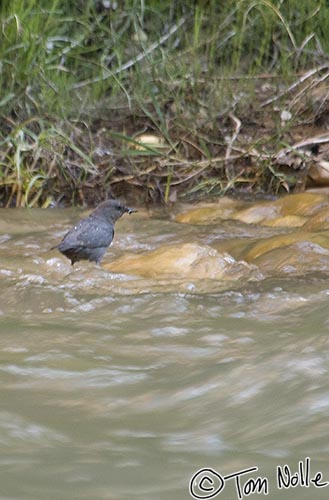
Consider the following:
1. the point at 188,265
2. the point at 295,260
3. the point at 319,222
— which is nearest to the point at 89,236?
the point at 188,265

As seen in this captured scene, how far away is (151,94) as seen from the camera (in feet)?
24.8

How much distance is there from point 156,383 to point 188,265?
1.75 m

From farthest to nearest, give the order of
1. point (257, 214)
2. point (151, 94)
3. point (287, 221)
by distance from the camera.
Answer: point (151, 94), point (257, 214), point (287, 221)

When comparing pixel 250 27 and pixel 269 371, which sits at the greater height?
pixel 250 27

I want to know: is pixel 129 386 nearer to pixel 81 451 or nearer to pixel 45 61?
pixel 81 451

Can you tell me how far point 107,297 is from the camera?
5020mm

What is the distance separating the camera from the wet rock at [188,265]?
210 inches

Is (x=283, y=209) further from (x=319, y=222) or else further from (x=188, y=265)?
(x=188, y=265)

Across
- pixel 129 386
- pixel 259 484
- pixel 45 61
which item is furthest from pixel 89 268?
pixel 259 484

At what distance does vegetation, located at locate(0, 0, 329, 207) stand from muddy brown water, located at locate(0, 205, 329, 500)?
1.82 meters

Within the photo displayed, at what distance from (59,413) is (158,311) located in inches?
51.7

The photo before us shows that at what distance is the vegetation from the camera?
736cm

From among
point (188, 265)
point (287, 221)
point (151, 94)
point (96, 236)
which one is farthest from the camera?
point (151, 94)

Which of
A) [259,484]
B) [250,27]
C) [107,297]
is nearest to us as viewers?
[259,484]
